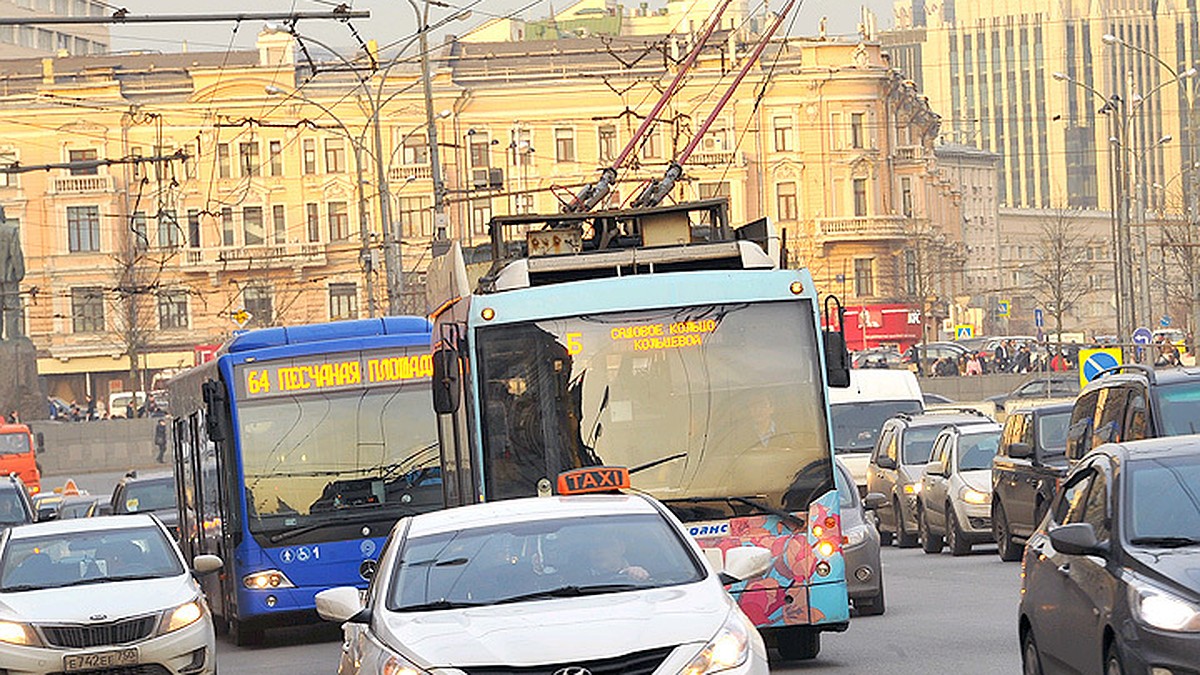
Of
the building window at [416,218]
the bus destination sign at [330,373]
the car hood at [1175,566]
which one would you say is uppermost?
the building window at [416,218]

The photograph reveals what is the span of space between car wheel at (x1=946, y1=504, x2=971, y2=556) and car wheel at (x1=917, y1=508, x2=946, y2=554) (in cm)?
74

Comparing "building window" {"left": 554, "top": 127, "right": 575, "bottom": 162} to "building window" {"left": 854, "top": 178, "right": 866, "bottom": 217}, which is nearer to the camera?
"building window" {"left": 554, "top": 127, "right": 575, "bottom": 162}

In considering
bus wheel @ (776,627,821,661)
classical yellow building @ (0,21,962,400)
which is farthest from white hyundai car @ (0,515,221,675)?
classical yellow building @ (0,21,962,400)

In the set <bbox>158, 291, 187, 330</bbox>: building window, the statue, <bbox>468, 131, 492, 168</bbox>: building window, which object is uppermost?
<bbox>468, 131, 492, 168</bbox>: building window

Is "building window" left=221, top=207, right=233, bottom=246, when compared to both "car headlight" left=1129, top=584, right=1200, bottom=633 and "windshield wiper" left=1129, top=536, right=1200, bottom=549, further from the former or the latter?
"car headlight" left=1129, top=584, right=1200, bottom=633

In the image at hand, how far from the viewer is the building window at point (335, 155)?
324 feet

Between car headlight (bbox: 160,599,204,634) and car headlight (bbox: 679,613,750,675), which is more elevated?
car headlight (bbox: 679,613,750,675)

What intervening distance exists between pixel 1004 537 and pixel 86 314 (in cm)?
7955

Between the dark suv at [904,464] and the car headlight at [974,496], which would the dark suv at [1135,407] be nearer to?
the car headlight at [974,496]

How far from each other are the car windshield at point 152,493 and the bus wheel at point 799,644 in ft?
58.2

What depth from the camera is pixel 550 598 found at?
9.76 meters

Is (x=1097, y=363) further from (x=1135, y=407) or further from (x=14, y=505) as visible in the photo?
(x=1135, y=407)

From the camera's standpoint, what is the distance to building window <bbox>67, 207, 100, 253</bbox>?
99.5 m

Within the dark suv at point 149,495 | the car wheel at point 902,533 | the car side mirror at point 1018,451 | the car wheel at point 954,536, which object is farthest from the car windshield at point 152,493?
the car side mirror at point 1018,451
